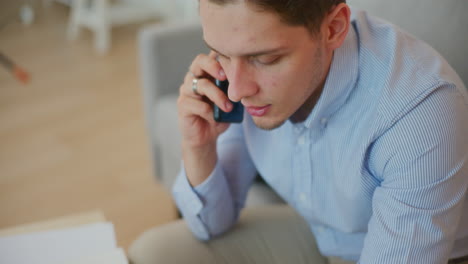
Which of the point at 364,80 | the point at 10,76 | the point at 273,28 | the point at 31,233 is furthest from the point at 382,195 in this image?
the point at 10,76

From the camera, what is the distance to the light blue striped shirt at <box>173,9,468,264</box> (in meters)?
0.86

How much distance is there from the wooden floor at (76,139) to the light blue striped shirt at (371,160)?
2.67 ft

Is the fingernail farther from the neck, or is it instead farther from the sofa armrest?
the sofa armrest

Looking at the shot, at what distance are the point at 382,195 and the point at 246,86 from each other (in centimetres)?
30

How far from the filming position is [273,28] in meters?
0.83

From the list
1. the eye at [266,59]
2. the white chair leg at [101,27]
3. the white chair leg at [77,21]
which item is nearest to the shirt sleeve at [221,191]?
the eye at [266,59]

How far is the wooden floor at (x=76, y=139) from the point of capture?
2.03 m

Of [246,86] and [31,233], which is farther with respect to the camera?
[31,233]

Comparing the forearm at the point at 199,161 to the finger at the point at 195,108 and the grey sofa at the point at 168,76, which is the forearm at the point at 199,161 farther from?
the grey sofa at the point at 168,76

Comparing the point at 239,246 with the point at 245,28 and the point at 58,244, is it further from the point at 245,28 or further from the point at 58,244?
the point at 245,28

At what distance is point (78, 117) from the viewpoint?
8.66ft

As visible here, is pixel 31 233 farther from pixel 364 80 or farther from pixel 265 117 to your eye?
pixel 364 80

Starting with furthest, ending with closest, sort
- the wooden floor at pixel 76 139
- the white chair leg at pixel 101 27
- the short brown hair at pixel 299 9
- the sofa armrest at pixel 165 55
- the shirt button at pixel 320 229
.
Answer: the white chair leg at pixel 101 27 < the wooden floor at pixel 76 139 < the sofa armrest at pixel 165 55 < the shirt button at pixel 320 229 < the short brown hair at pixel 299 9

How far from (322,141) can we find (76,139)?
1673 millimetres
